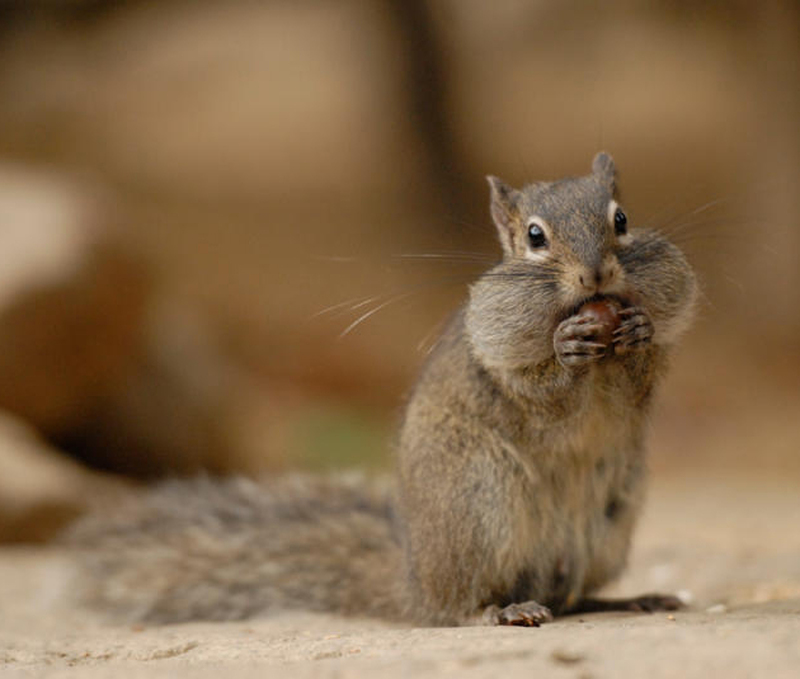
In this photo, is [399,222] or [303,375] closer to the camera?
[303,375]

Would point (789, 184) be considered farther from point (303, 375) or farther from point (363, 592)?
point (363, 592)

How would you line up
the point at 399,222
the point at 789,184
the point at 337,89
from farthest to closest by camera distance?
the point at 337,89, the point at 399,222, the point at 789,184

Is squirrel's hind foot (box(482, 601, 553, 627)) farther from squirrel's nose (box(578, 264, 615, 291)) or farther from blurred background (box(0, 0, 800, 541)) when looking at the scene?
blurred background (box(0, 0, 800, 541))

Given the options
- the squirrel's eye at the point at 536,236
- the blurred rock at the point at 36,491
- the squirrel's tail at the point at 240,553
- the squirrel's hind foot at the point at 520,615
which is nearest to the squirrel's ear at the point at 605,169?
the squirrel's eye at the point at 536,236

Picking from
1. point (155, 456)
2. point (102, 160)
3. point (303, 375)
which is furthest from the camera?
point (102, 160)

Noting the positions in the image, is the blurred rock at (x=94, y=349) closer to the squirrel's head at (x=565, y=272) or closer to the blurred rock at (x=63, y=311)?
the blurred rock at (x=63, y=311)

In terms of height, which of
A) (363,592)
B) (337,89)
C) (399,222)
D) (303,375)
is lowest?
(363,592)

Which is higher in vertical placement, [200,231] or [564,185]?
[200,231]

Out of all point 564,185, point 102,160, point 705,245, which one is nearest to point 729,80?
point 705,245
